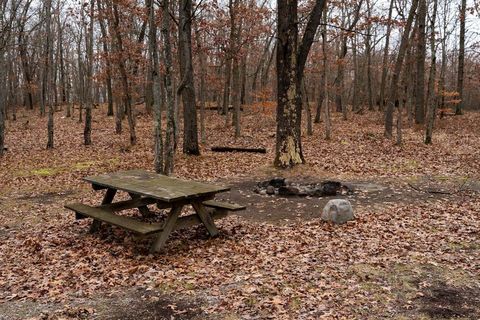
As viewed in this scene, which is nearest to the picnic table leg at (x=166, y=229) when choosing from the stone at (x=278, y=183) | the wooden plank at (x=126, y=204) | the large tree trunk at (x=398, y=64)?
the wooden plank at (x=126, y=204)

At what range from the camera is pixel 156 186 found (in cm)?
703

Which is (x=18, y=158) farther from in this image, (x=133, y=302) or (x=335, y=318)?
(x=335, y=318)

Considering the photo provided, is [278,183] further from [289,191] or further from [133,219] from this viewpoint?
[133,219]

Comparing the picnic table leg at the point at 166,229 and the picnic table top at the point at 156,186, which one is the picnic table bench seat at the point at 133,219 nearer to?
the picnic table leg at the point at 166,229

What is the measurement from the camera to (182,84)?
12945 millimetres

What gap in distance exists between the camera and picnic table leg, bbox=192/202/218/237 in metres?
6.93

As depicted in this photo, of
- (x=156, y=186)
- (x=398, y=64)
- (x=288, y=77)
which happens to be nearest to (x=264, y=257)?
(x=156, y=186)

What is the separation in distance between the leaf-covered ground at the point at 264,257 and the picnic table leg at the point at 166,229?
0.58 ft

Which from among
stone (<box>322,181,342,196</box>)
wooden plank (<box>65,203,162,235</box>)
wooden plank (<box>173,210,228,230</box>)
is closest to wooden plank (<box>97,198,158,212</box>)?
wooden plank (<box>65,203,162,235</box>)

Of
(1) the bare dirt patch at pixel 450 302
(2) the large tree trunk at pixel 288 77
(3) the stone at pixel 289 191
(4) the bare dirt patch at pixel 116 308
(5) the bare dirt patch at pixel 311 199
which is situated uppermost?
(2) the large tree trunk at pixel 288 77

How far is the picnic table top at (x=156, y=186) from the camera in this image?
6.35 meters

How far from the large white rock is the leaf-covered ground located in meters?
0.25

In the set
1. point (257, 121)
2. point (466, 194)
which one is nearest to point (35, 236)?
point (466, 194)

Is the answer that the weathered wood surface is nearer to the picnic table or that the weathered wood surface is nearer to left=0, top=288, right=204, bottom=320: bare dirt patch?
the picnic table
